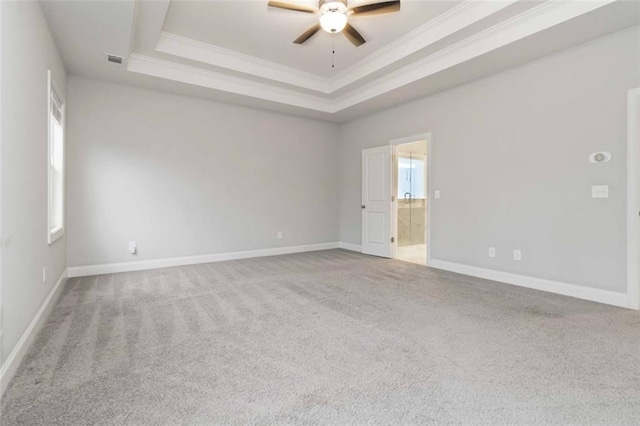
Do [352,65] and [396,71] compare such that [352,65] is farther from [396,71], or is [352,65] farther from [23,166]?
[23,166]

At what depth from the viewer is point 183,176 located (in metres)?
5.25

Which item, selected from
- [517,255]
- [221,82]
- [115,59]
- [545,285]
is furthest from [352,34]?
[545,285]

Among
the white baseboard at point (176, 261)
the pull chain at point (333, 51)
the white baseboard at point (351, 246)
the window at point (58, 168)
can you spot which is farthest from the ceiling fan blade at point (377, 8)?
the white baseboard at point (351, 246)

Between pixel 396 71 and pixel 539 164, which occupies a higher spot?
pixel 396 71

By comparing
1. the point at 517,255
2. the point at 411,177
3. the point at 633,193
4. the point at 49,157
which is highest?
the point at 411,177

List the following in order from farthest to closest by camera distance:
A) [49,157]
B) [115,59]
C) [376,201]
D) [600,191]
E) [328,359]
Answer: [376,201]
[115,59]
[600,191]
[49,157]
[328,359]

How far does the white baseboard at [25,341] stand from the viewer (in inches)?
72.8

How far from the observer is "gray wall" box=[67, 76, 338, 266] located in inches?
179

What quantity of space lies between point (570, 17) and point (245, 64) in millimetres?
3914

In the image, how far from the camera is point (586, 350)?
89.7 inches

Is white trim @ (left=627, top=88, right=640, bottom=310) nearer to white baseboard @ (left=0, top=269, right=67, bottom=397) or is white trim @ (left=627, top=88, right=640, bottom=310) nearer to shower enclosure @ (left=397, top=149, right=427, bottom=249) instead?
shower enclosure @ (left=397, top=149, right=427, bottom=249)

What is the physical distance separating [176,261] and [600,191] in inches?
222

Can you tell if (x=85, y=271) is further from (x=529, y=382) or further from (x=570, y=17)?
(x=570, y=17)

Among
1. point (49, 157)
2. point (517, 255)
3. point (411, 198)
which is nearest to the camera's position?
point (49, 157)
